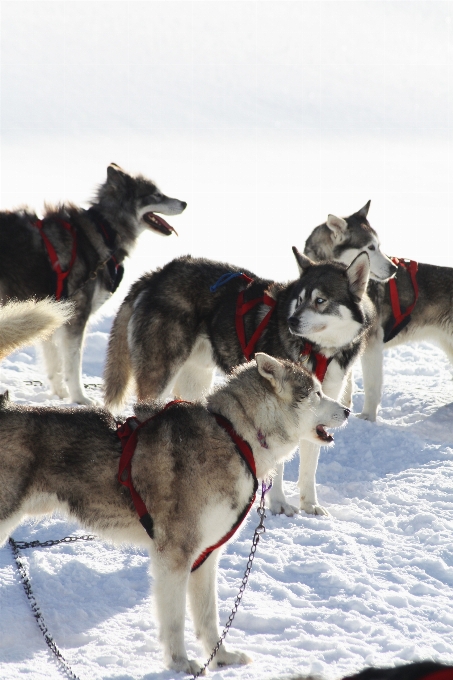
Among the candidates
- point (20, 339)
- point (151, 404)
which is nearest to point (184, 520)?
point (151, 404)

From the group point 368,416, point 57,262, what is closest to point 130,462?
point 57,262

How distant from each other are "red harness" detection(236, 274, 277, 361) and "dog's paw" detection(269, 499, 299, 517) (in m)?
1.04

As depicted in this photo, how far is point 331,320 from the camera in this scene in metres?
5.25

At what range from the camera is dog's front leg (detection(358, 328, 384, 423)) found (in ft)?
26.4

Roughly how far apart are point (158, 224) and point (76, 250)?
3.63ft

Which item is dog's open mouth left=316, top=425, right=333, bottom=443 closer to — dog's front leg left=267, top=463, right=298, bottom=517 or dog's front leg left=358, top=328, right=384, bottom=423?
dog's front leg left=267, top=463, right=298, bottom=517

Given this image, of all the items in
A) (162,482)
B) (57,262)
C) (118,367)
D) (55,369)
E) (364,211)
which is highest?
(364,211)

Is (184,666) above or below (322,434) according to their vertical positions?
below

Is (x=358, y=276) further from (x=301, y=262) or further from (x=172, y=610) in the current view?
(x=172, y=610)

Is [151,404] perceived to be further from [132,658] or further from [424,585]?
[424,585]

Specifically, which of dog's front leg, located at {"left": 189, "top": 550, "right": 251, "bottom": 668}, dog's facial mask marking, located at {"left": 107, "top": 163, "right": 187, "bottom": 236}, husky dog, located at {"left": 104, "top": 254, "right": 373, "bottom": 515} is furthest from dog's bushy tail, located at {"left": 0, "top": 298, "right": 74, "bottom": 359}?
dog's facial mask marking, located at {"left": 107, "top": 163, "right": 187, "bottom": 236}

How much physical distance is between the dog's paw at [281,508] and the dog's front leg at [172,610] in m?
2.11

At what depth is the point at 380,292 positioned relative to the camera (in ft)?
26.3

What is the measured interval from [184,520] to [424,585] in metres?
1.79
